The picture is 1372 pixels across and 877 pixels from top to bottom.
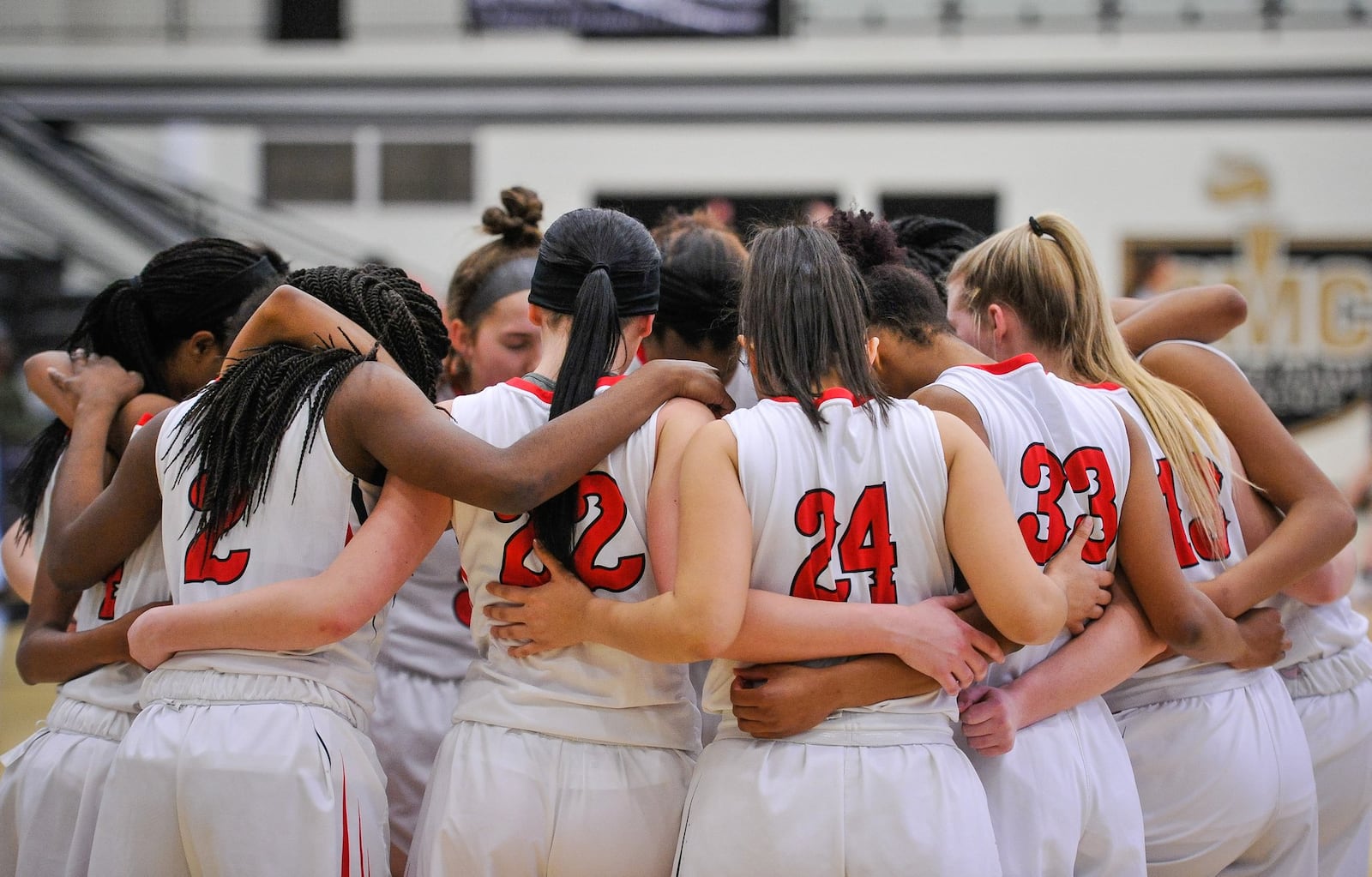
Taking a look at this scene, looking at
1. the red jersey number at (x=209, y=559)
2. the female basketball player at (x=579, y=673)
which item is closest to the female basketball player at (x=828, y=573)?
the female basketball player at (x=579, y=673)

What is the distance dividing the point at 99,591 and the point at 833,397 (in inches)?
68.5

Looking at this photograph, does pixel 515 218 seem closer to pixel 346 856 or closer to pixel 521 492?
pixel 521 492

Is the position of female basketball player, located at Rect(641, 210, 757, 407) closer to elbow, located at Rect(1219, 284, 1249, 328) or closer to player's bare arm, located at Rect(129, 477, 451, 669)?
player's bare arm, located at Rect(129, 477, 451, 669)

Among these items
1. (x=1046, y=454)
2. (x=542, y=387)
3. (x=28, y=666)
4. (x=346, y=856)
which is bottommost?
(x=346, y=856)

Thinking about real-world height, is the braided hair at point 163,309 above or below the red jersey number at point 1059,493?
above

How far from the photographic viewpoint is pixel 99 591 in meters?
2.72

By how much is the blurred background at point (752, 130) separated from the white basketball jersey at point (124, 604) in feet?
33.1

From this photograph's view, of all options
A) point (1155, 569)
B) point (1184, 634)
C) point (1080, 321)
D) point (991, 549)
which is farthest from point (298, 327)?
point (1184, 634)

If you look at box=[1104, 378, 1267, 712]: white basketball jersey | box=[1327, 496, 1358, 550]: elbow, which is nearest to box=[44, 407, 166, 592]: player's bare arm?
box=[1104, 378, 1267, 712]: white basketball jersey

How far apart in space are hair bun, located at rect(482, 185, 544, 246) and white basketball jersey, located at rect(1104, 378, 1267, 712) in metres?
1.74

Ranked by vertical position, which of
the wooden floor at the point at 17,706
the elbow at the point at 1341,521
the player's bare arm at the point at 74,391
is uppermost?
the player's bare arm at the point at 74,391

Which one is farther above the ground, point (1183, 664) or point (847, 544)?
point (847, 544)

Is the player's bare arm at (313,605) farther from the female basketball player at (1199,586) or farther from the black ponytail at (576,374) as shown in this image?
the female basketball player at (1199,586)

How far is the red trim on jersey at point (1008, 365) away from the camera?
2557 millimetres
